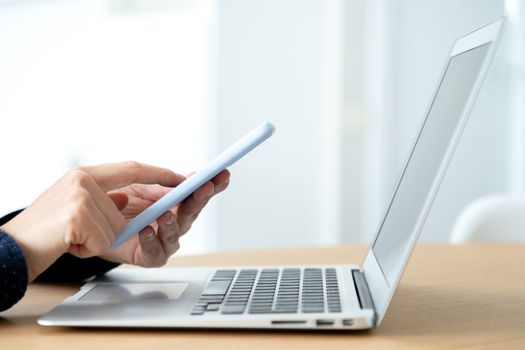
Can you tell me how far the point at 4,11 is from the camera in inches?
104

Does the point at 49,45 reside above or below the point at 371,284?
above

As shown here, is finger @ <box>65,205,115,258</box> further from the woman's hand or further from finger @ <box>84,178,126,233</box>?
the woman's hand

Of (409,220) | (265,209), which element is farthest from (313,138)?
(409,220)

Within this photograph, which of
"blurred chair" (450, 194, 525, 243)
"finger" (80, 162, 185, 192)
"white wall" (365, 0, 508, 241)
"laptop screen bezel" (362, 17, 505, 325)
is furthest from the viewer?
"white wall" (365, 0, 508, 241)

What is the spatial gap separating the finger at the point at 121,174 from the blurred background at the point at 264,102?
191 cm

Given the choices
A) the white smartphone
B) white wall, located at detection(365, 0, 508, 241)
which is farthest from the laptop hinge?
white wall, located at detection(365, 0, 508, 241)

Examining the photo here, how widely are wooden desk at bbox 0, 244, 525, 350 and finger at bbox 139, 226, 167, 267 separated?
10cm

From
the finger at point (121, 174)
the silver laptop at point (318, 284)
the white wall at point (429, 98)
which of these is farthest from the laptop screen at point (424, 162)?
the white wall at point (429, 98)

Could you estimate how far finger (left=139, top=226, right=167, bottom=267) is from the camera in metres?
0.76

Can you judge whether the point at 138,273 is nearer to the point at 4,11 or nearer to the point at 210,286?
the point at 210,286

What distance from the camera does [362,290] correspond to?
2.24ft

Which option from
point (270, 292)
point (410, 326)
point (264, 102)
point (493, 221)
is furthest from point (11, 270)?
point (264, 102)

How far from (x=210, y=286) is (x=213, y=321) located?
14 cm

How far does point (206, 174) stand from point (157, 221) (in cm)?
15
